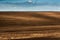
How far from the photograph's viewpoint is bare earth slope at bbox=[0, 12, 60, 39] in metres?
1.08

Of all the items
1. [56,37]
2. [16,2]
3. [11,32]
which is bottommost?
[56,37]

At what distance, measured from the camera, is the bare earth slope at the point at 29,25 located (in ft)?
3.54

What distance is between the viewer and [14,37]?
44.6 inches

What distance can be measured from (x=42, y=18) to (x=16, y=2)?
0.31m

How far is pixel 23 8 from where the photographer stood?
1.12m

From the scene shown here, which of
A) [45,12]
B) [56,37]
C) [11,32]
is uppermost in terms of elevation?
[45,12]

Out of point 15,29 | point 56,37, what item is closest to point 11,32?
point 15,29

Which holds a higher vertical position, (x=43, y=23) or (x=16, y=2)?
(x=16, y=2)

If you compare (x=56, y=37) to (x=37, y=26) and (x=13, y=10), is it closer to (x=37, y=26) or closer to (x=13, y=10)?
(x=37, y=26)

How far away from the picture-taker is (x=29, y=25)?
111cm

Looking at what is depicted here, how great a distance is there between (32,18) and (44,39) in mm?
248

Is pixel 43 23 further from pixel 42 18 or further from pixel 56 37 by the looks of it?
pixel 56 37

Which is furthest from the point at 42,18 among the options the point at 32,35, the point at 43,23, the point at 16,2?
the point at 16,2

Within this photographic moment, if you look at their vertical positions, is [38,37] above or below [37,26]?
below
